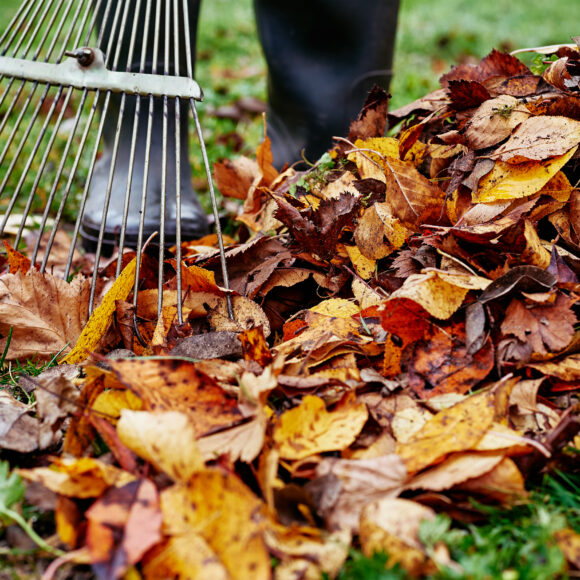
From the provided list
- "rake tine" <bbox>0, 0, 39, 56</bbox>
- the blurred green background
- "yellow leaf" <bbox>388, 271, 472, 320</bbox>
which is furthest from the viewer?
the blurred green background

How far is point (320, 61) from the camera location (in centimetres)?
214

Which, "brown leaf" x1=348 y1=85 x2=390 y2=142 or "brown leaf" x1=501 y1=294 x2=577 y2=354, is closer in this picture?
"brown leaf" x1=501 y1=294 x2=577 y2=354

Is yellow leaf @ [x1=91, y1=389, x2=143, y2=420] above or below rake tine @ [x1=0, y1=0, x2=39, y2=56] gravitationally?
below

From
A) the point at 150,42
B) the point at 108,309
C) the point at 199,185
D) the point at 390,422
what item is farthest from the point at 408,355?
the point at 199,185

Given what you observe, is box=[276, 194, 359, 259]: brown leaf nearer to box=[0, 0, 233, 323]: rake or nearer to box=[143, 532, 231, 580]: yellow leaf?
box=[0, 0, 233, 323]: rake

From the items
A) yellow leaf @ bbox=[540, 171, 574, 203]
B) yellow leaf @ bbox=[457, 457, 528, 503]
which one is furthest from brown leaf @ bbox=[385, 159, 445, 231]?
yellow leaf @ bbox=[457, 457, 528, 503]

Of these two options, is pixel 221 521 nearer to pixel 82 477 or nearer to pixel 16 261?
pixel 82 477

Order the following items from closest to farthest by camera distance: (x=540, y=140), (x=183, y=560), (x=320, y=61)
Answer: (x=183, y=560) < (x=540, y=140) < (x=320, y=61)

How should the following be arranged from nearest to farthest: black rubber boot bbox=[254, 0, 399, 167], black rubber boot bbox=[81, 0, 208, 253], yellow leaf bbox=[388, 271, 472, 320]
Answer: yellow leaf bbox=[388, 271, 472, 320]
black rubber boot bbox=[81, 0, 208, 253]
black rubber boot bbox=[254, 0, 399, 167]

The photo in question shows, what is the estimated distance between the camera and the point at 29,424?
1015 mm

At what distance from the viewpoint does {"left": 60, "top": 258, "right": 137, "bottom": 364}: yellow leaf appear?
1.24 meters

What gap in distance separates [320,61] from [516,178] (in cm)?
114

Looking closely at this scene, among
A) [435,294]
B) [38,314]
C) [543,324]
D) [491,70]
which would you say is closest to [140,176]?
[38,314]

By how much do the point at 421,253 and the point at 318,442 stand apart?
18.1 inches
